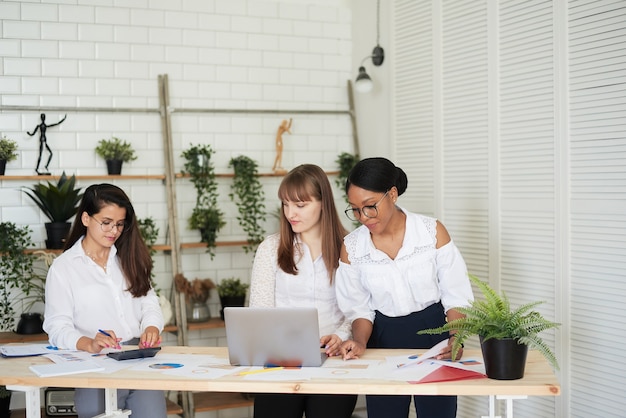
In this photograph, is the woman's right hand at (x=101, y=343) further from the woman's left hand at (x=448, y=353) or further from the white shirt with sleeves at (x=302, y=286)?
the woman's left hand at (x=448, y=353)

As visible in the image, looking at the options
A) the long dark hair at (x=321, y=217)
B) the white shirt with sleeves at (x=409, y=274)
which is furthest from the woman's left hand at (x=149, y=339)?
the white shirt with sleeves at (x=409, y=274)

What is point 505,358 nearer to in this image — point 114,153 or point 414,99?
point 414,99

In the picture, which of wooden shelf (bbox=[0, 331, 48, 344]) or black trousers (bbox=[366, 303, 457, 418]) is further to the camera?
wooden shelf (bbox=[0, 331, 48, 344])

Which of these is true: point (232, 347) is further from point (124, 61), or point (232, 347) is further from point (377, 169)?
point (124, 61)

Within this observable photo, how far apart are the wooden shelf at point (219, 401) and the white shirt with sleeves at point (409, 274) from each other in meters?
2.02

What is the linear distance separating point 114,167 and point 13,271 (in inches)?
37.8

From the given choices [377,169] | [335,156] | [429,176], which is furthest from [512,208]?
[335,156]

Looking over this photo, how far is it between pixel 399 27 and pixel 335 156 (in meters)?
1.14

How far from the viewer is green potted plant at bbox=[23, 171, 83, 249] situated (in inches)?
188

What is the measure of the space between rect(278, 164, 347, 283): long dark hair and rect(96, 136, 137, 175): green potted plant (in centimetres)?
196

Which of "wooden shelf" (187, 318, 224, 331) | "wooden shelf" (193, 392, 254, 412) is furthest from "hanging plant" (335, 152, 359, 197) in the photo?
"wooden shelf" (193, 392, 254, 412)

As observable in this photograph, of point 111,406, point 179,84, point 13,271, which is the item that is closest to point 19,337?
point 13,271

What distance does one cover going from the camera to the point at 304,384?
2742 millimetres

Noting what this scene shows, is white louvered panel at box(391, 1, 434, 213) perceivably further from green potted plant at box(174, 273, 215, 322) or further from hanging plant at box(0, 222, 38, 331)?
hanging plant at box(0, 222, 38, 331)
